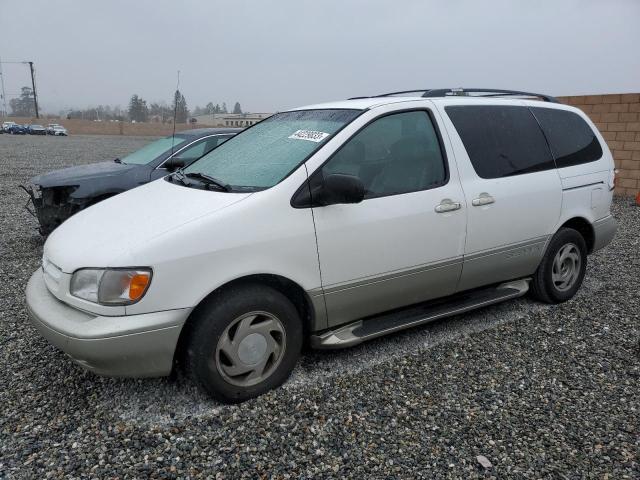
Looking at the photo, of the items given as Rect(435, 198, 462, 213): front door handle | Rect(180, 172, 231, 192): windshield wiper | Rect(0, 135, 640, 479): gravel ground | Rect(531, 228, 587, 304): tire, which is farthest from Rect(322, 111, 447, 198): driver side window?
Rect(531, 228, 587, 304): tire

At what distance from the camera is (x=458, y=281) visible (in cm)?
372

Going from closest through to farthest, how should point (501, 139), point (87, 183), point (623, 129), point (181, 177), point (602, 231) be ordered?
1. point (181, 177)
2. point (501, 139)
3. point (602, 231)
4. point (87, 183)
5. point (623, 129)

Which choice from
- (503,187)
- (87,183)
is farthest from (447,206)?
(87,183)

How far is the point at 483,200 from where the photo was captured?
3672mm

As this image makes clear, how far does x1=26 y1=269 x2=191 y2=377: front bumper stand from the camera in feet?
8.45

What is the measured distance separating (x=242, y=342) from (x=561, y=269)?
3009mm

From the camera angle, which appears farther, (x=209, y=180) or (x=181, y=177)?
(x=181, y=177)

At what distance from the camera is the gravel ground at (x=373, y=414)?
2.48 meters

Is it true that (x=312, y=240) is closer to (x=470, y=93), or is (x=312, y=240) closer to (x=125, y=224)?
(x=125, y=224)

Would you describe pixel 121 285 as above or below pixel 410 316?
above

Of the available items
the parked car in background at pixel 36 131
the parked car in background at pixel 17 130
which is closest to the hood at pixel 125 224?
the parked car in background at pixel 36 131

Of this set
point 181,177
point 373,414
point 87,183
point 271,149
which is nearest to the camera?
→ point 373,414

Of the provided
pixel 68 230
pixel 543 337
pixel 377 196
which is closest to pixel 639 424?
pixel 543 337

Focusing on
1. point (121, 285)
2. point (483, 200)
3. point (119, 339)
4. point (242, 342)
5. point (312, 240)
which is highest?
point (483, 200)
